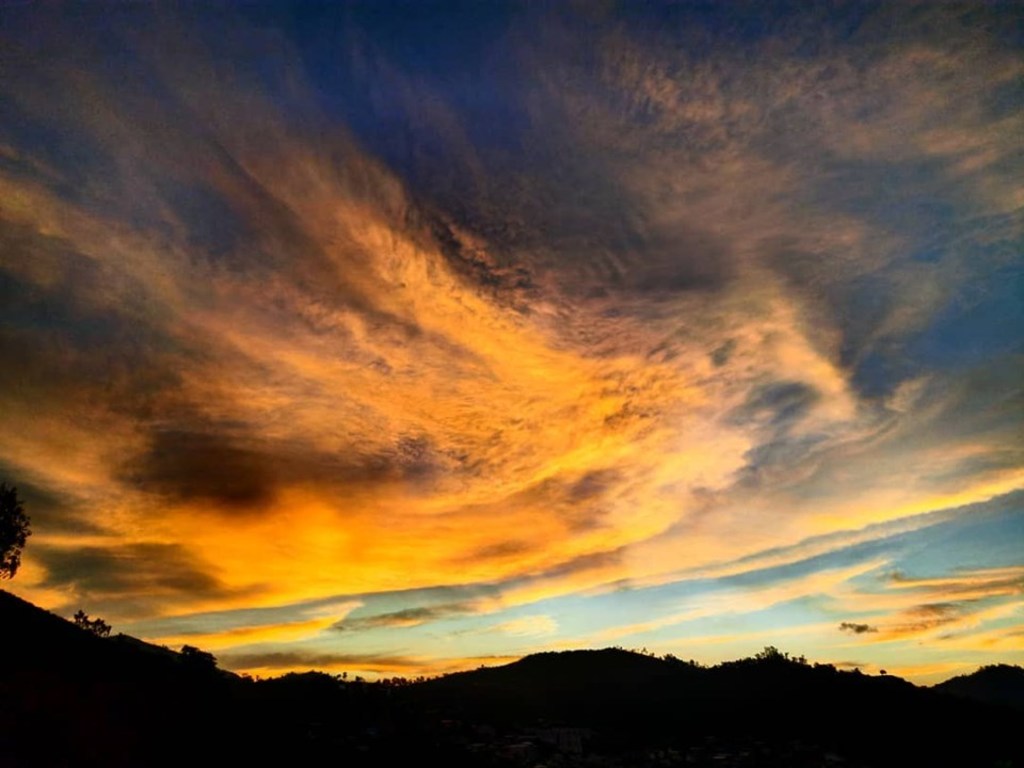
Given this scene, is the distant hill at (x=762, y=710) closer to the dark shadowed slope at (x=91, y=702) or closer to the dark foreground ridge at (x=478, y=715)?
the dark foreground ridge at (x=478, y=715)

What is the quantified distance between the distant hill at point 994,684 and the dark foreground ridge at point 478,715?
43.7 meters

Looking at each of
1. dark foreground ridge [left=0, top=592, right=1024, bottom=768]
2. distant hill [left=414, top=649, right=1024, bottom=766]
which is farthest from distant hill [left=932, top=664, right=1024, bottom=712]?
dark foreground ridge [left=0, top=592, right=1024, bottom=768]

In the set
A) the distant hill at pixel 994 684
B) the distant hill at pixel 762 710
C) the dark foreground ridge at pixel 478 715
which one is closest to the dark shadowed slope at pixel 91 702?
the dark foreground ridge at pixel 478 715

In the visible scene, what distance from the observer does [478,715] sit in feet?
108

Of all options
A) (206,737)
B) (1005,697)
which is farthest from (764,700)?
(1005,697)

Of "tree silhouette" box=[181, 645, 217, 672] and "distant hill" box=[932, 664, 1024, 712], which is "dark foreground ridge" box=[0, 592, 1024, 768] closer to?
"tree silhouette" box=[181, 645, 217, 672]

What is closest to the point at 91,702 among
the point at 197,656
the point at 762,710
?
the point at 197,656

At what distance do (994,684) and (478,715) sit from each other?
3000 inches

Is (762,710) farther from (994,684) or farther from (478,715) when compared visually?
(994,684)

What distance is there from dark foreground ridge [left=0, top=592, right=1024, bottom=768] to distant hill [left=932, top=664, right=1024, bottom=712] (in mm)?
43710

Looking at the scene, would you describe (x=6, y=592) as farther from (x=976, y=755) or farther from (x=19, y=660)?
(x=976, y=755)

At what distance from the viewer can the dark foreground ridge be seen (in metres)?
16.6

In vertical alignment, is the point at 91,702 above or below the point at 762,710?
below

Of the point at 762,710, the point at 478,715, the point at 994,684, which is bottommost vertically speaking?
the point at 478,715
